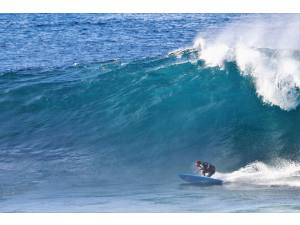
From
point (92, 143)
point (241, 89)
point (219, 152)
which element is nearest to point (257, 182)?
point (219, 152)

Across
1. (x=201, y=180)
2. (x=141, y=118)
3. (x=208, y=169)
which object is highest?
(x=141, y=118)

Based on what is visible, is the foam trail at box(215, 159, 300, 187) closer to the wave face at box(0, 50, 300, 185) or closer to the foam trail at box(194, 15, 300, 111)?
the wave face at box(0, 50, 300, 185)

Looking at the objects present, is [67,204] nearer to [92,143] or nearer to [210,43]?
[92,143]

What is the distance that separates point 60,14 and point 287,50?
2772mm

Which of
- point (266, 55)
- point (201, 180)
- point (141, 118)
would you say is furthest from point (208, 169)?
Answer: point (266, 55)

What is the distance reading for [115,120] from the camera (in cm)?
873

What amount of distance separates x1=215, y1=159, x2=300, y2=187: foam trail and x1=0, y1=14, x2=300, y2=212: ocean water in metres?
0.01

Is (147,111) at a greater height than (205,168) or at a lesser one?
greater

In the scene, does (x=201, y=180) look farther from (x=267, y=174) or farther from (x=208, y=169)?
(x=267, y=174)

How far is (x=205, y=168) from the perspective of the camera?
802 cm

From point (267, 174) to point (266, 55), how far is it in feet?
5.22

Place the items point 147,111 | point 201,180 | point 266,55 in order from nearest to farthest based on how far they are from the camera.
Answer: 1. point 201,180
2. point 266,55
3. point 147,111

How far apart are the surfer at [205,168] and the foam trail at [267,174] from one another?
0.09m

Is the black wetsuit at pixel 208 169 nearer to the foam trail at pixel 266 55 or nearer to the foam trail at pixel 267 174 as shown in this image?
the foam trail at pixel 267 174
